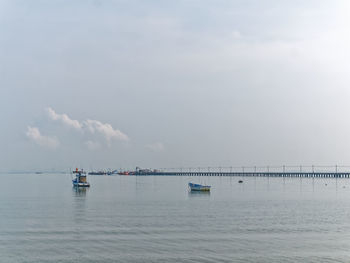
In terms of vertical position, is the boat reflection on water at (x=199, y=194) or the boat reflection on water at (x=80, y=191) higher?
the boat reflection on water at (x=80, y=191)

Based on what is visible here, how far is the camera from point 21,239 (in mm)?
36812

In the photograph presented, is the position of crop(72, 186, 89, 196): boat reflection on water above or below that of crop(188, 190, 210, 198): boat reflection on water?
above

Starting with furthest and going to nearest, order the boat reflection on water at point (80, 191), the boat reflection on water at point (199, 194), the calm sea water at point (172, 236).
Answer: the boat reflection on water at point (199, 194) → the boat reflection on water at point (80, 191) → the calm sea water at point (172, 236)

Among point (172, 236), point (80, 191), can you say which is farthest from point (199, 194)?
point (172, 236)

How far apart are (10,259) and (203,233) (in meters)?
16.5

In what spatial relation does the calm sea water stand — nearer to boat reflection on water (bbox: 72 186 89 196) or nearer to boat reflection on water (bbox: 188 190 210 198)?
boat reflection on water (bbox: 72 186 89 196)

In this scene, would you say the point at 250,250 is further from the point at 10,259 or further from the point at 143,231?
the point at 10,259

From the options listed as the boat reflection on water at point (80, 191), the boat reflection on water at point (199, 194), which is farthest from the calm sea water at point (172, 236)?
the boat reflection on water at point (199, 194)

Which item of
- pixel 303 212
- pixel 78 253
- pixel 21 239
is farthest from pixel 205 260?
pixel 303 212

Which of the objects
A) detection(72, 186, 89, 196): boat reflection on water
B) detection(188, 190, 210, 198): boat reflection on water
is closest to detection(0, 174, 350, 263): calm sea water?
detection(72, 186, 89, 196): boat reflection on water

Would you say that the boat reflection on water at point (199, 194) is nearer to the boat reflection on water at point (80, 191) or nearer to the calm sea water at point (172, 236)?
the boat reflection on water at point (80, 191)

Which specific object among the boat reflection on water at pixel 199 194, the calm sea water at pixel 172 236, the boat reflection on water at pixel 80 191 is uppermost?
the boat reflection on water at pixel 80 191

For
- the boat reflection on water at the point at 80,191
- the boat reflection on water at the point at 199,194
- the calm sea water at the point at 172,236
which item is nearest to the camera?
the calm sea water at the point at 172,236

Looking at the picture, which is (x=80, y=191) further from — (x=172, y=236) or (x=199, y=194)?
(x=172, y=236)
